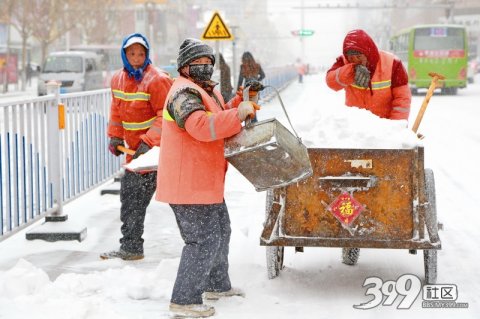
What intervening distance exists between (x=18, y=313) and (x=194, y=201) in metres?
1.25

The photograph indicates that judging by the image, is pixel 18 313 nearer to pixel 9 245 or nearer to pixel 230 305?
pixel 230 305

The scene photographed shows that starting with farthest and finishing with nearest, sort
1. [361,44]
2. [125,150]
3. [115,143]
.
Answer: [115,143] < [125,150] < [361,44]

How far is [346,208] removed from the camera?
529 centimetres

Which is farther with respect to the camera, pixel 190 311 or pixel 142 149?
pixel 142 149

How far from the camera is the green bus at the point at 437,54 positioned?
35.4m

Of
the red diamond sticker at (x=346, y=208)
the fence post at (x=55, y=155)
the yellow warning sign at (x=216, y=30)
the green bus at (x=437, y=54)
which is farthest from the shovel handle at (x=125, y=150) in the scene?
the green bus at (x=437, y=54)

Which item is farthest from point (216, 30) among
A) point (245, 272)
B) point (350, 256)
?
point (245, 272)

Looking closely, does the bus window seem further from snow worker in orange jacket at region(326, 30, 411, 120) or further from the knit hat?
the knit hat

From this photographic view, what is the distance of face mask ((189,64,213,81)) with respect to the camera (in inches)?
195

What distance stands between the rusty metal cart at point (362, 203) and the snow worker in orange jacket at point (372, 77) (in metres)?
1.03

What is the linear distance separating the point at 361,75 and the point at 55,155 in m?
3.07

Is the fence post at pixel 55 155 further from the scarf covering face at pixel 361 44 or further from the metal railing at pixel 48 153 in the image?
the scarf covering face at pixel 361 44

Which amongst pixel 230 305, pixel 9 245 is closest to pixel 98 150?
pixel 9 245

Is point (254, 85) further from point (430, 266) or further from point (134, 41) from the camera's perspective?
point (134, 41)
